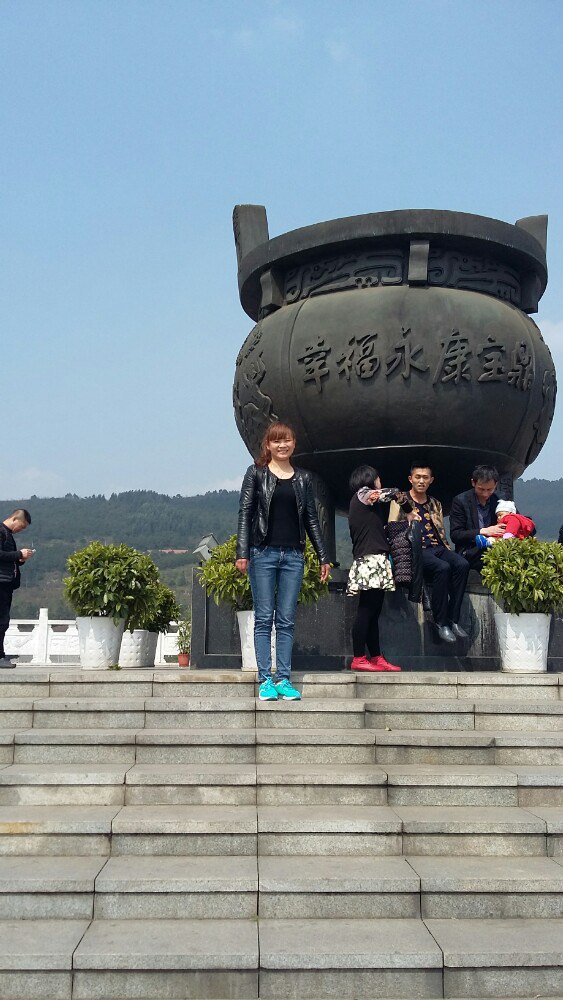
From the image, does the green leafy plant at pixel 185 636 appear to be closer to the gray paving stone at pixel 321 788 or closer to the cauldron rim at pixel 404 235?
the cauldron rim at pixel 404 235

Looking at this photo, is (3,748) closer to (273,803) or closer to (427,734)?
(273,803)

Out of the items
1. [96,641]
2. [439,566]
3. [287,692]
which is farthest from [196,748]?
[439,566]

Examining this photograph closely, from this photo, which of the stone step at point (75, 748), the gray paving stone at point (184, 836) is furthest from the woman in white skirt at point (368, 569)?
the gray paving stone at point (184, 836)

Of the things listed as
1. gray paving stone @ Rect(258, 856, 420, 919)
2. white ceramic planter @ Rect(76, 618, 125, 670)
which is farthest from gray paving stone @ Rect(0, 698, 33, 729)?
gray paving stone @ Rect(258, 856, 420, 919)

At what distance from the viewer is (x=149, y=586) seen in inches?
285

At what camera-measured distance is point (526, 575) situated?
653cm

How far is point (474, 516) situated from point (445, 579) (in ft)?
2.78

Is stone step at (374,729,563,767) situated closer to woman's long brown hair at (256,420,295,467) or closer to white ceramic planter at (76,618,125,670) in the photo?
woman's long brown hair at (256,420,295,467)

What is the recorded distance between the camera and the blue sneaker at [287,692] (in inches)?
220

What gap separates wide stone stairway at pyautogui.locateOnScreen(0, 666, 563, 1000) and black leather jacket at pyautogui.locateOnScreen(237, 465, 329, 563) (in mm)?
1204

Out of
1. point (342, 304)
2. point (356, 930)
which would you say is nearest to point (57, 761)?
point (356, 930)

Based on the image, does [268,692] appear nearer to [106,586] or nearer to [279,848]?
[279,848]

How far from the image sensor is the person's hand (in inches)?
299

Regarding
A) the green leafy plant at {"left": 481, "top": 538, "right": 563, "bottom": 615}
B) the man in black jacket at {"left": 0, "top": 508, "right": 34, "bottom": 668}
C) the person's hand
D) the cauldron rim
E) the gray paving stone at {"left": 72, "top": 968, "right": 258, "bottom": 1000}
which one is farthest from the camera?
the cauldron rim
